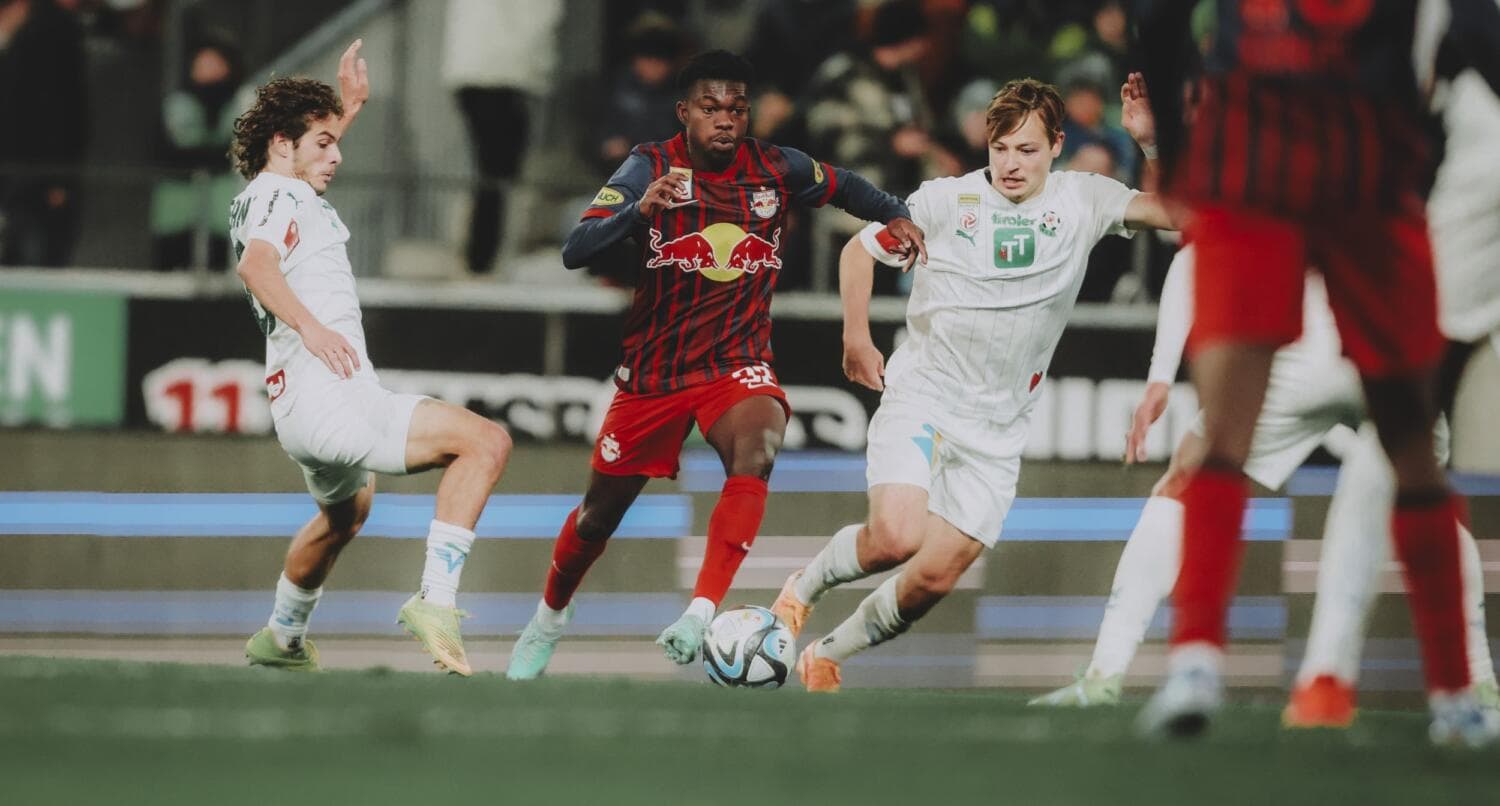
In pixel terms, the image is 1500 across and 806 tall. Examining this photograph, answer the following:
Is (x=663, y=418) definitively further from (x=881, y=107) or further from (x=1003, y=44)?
(x=1003, y=44)

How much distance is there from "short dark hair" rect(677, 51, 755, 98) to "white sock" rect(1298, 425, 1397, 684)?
269cm

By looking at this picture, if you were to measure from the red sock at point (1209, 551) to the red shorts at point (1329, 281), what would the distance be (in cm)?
29

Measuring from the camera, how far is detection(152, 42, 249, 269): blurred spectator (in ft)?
36.3

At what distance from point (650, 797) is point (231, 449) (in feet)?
22.1

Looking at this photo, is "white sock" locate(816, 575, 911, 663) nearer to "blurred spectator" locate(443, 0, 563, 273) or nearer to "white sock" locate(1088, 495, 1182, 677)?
"white sock" locate(1088, 495, 1182, 677)

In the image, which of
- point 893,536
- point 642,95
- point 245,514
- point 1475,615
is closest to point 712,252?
point 893,536

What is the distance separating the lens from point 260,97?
304 inches

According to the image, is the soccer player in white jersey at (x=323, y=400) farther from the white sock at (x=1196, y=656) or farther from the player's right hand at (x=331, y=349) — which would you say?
the white sock at (x=1196, y=656)

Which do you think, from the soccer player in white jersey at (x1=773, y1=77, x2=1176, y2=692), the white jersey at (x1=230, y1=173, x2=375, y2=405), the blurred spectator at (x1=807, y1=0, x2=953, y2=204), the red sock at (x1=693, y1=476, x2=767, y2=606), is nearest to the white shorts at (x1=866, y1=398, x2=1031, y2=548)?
the soccer player in white jersey at (x1=773, y1=77, x2=1176, y2=692)

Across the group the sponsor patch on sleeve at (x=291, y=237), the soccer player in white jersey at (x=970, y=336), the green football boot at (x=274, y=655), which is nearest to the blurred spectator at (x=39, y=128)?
the green football boot at (x=274, y=655)

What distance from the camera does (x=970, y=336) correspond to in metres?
7.66

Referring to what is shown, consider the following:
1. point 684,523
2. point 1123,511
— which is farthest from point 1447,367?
point 684,523

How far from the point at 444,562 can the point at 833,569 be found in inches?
53.2

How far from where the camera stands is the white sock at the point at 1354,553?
5555mm
